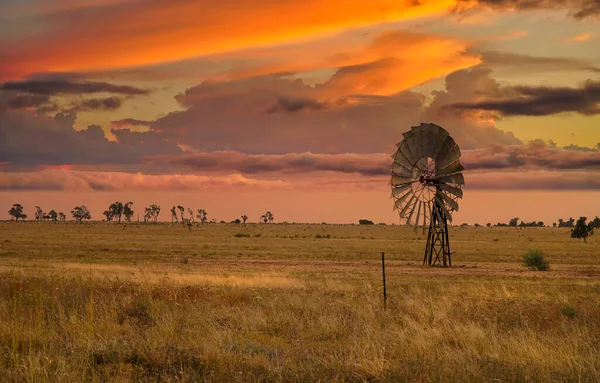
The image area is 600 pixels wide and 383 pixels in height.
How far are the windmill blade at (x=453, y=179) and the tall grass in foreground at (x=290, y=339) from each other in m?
27.5

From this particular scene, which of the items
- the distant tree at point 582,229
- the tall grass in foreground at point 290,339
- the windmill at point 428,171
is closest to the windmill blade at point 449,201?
the windmill at point 428,171

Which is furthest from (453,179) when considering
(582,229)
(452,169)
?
(582,229)

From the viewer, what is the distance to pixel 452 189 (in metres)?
48.2

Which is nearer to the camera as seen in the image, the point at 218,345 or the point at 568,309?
the point at 218,345

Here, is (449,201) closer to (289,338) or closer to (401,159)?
(401,159)

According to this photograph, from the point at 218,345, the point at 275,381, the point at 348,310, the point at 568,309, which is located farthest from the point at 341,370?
the point at 568,309

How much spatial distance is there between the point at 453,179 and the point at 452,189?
0.84 meters

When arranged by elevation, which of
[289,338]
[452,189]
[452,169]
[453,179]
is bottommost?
[289,338]

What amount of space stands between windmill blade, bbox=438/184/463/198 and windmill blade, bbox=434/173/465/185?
41cm

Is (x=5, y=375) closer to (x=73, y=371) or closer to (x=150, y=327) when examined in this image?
(x=73, y=371)

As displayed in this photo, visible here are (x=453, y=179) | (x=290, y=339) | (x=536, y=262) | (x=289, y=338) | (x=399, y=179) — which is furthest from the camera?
(x=399, y=179)

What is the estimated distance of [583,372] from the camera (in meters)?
10.6

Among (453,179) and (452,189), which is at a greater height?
(453,179)

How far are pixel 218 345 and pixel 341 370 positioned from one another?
3037 millimetres
